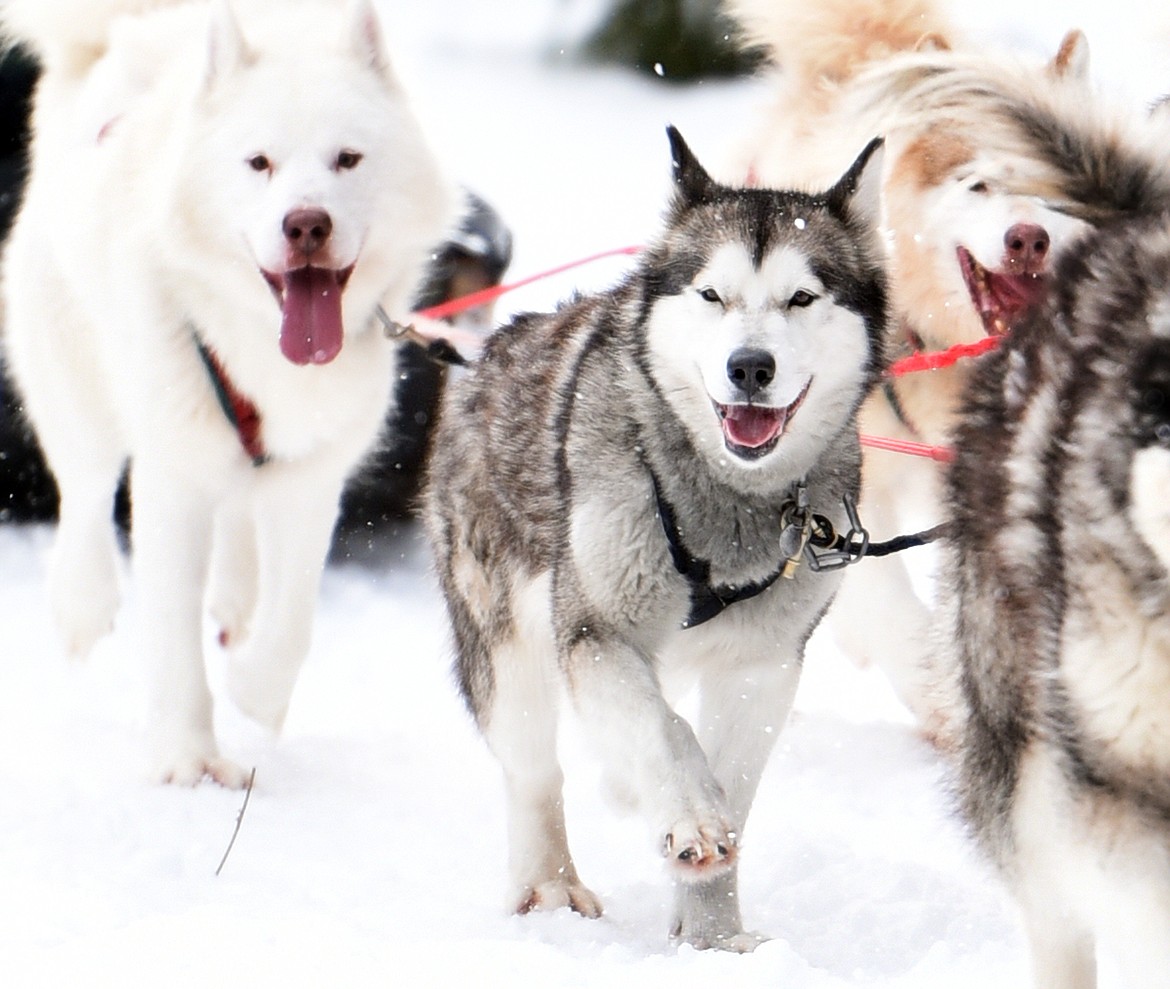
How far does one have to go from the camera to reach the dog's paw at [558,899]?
136 inches

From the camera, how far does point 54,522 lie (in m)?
7.14

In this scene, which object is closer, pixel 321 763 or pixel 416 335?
pixel 416 335

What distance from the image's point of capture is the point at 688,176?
3273mm

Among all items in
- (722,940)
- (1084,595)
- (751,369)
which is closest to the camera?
(1084,595)

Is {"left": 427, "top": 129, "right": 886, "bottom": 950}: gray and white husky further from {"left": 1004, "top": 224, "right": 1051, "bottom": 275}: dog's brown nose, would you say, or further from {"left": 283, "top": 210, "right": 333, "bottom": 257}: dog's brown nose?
{"left": 1004, "top": 224, "right": 1051, "bottom": 275}: dog's brown nose

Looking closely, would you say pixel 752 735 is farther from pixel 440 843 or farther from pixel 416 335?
pixel 416 335

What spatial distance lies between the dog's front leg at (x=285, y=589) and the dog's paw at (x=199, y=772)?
0.35 metres

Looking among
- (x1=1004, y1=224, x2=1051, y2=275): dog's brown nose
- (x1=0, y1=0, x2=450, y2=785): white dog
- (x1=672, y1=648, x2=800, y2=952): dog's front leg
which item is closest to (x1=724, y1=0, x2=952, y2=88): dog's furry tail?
(x1=1004, y1=224, x2=1051, y2=275): dog's brown nose

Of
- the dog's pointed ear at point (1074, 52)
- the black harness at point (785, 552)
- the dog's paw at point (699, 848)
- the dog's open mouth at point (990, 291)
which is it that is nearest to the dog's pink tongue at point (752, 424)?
the black harness at point (785, 552)

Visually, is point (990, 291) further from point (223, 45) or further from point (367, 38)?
point (223, 45)

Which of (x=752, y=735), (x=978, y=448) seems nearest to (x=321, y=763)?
(x=752, y=735)

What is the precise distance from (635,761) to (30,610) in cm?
374

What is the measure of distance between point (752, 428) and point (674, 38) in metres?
9.85

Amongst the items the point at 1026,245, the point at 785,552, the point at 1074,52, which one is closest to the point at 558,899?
the point at 785,552
